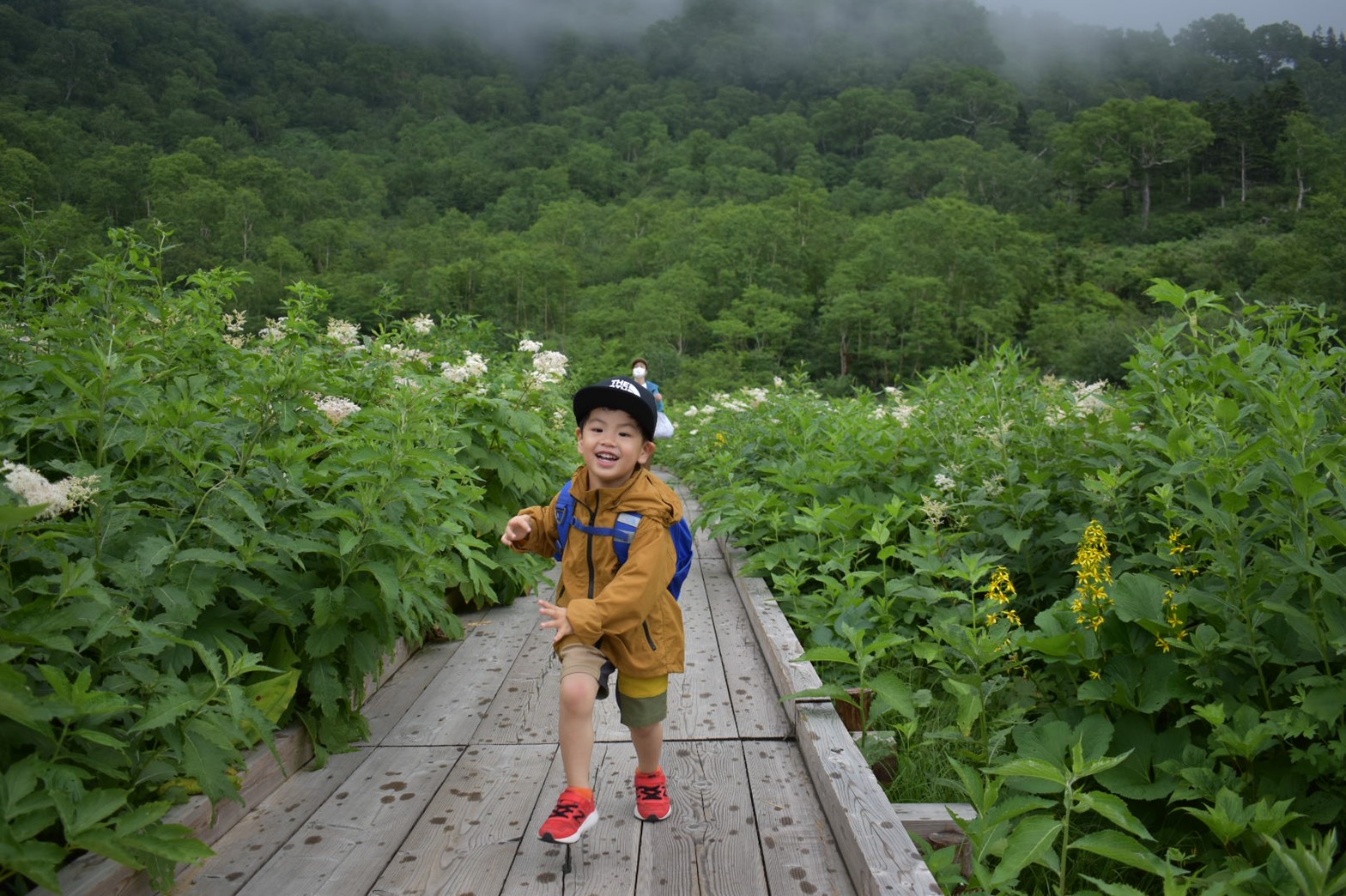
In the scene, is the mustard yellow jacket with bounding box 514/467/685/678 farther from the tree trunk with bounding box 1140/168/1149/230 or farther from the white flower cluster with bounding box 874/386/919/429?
the tree trunk with bounding box 1140/168/1149/230

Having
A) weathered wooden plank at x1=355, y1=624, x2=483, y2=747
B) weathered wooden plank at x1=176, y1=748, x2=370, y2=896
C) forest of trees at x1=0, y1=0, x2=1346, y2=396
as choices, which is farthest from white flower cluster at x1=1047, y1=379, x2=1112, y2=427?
forest of trees at x1=0, y1=0, x2=1346, y2=396

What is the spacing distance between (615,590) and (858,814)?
918mm

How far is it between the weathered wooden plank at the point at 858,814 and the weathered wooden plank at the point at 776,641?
275mm

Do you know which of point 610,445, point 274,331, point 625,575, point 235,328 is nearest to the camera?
point 625,575

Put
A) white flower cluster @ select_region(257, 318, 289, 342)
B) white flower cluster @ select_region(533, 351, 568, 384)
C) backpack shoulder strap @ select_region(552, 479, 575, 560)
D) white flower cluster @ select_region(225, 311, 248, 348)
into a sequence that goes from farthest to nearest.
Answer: white flower cluster @ select_region(533, 351, 568, 384) → white flower cluster @ select_region(257, 318, 289, 342) → white flower cluster @ select_region(225, 311, 248, 348) → backpack shoulder strap @ select_region(552, 479, 575, 560)

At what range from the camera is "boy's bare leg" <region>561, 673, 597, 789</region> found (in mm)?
2623

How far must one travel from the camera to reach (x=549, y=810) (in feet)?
9.41

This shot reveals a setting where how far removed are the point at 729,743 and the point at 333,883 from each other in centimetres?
147

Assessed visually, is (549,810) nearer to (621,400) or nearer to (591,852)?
(591,852)

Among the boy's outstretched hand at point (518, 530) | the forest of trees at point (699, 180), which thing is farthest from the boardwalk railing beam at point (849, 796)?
the forest of trees at point (699, 180)

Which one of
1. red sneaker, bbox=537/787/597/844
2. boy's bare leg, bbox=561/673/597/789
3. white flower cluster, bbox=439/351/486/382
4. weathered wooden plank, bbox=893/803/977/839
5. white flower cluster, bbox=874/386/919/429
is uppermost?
white flower cluster, bbox=439/351/486/382

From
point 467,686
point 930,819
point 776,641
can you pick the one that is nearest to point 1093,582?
point 930,819

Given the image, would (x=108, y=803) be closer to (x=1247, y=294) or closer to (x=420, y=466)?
(x=420, y=466)

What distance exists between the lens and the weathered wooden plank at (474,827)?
246 cm
